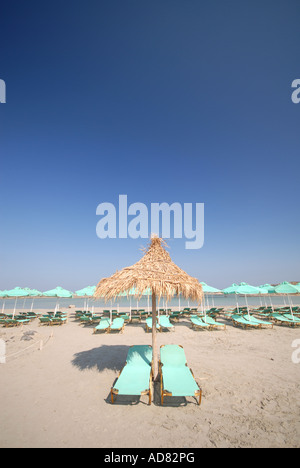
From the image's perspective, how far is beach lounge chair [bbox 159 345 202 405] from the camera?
3.90 meters

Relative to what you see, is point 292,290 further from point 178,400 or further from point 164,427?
point 164,427

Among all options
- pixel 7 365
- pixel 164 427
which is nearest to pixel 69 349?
pixel 7 365

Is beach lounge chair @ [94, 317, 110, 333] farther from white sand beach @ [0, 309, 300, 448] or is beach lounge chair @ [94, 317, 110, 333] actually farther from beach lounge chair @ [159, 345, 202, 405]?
beach lounge chair @ [159, 345, 202, 405]

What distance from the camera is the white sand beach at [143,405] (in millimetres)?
3152

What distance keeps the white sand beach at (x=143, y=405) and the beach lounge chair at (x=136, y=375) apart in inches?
13.8

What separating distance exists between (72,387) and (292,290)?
42.1 ft

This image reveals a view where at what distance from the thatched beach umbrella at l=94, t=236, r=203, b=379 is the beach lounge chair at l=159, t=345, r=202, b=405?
0.39m

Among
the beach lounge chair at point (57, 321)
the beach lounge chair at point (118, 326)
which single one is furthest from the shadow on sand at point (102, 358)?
the beach lounge chair at point (57, 321)

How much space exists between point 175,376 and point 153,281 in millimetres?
2452

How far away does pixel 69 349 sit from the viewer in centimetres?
783

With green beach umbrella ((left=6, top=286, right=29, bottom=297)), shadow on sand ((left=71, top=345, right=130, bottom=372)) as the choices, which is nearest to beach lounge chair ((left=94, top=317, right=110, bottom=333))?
shadow on sand ((left=71, top=345, right=130, bottom=372))

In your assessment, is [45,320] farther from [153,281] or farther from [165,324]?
[153,281]

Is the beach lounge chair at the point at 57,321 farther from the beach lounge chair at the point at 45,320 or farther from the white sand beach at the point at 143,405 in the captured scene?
the white sand beach at the point at 143,405

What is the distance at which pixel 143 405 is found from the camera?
13.5 ft
